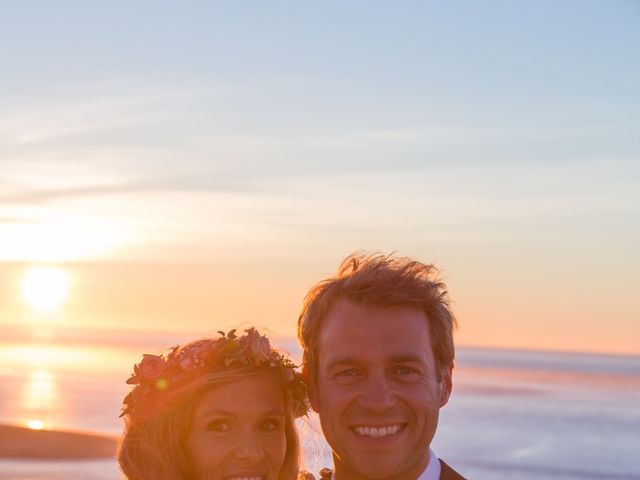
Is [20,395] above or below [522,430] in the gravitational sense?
above

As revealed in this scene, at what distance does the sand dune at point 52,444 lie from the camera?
2212cm

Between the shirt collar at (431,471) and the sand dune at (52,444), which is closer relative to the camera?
the shirt collar at (431,471)

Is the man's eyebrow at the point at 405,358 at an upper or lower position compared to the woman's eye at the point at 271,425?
upper

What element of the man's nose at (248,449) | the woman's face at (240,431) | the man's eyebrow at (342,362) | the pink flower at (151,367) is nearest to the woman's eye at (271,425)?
the woman's face at (240,431)

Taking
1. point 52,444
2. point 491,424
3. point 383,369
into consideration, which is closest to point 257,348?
point 383,369

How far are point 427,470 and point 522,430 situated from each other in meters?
22.7

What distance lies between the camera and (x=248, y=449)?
5.62 metres

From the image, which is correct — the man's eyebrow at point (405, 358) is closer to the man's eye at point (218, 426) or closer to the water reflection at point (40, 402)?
the man's eye at point (218, 426)

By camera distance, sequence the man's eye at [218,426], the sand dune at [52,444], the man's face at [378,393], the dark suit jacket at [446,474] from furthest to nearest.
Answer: the sand dune at [52,444], the dark suit jacket at [446,474], the man's eye at [218,426], the man's face at [378,393]

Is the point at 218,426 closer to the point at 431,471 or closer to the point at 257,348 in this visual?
the point at 257,348

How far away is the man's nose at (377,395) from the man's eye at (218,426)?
726 mm

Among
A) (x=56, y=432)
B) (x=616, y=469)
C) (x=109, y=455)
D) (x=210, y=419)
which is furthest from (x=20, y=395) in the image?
(x=210, y=419)

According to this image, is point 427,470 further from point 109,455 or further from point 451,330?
point 109,455

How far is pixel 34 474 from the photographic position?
63.8ft
